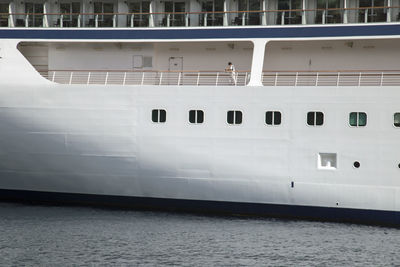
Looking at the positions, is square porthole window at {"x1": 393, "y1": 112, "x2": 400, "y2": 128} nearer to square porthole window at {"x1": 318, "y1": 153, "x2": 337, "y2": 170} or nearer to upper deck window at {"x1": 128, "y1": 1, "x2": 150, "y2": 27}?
square porthole window at {"x1": 318, "y1": 153, "x2": 337, "y2": 170}

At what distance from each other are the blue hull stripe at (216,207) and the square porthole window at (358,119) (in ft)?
7.87

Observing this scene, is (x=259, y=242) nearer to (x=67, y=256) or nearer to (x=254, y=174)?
(x=254, y=174)

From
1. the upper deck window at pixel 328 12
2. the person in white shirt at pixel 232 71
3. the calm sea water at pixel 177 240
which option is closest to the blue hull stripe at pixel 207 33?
the upper deck window at pixel 328 12

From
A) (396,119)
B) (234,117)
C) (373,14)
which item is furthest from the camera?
(373,14)

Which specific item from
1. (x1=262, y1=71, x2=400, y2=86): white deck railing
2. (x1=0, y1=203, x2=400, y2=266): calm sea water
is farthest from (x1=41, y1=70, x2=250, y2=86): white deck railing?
(x1=0, y1=203, x2=400, y2=266): calm sea water

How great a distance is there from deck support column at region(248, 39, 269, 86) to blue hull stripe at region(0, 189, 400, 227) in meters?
3.57

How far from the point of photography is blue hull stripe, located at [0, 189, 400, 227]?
2183 centimetres

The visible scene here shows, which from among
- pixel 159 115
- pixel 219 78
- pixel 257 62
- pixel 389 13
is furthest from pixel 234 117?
pixel 389 13

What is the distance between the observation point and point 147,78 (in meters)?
24.3

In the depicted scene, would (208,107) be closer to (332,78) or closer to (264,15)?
(264,15)

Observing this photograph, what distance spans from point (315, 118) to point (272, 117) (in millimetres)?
1208

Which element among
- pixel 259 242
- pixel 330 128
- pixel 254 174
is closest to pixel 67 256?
pixel 259 242

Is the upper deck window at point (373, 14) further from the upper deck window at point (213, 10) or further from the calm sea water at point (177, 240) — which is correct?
the calm sea water at point (177, 240)

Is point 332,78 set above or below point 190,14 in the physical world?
below
